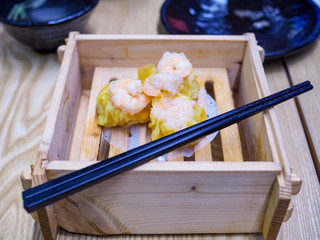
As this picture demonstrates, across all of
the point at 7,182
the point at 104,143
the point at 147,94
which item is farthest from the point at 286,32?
the point at 7,182

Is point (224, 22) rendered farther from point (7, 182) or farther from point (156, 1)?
point (7, 182)

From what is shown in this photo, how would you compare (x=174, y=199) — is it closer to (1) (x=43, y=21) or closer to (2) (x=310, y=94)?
(2) (x=310, y=94)

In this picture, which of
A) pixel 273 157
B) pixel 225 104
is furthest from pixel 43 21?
pixel 273 157

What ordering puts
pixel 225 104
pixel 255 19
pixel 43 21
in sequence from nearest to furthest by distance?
pixel 225 104
pixel 43 21
pixel 255 19

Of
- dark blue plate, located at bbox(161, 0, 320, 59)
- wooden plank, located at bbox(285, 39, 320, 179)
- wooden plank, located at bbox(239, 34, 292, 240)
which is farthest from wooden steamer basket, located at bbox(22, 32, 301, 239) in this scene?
dark blue plate, located at bbox(161, 0, 320, 59)

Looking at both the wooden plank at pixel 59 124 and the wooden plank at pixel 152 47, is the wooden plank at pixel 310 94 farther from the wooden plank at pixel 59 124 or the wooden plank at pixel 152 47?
the wooden plank at pixel 59 124

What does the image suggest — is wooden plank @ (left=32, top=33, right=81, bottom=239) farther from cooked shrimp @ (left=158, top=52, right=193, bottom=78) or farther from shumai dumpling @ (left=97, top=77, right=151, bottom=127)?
cooked shrimp @ (left=158, top=52, right=193, bottom=78)
